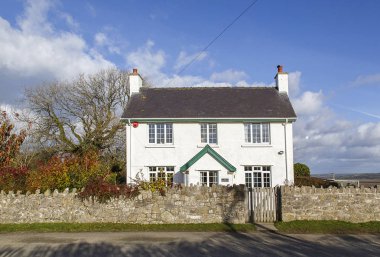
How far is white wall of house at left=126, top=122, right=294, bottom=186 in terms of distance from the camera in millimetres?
24828

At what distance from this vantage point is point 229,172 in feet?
78.2

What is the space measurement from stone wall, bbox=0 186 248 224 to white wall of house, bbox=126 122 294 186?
24.6ft

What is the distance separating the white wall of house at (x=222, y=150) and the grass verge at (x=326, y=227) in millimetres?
8257

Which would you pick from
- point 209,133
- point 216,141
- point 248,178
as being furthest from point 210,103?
point 248,178

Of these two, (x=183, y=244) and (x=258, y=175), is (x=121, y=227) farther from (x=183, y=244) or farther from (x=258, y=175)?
(x=258, y=175)

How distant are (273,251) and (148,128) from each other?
14857 mm

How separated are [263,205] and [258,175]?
303 inches

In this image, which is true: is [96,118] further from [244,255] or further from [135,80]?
[244,255]

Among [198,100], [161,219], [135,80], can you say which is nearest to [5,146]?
[135,80]

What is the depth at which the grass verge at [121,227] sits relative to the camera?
15781mm

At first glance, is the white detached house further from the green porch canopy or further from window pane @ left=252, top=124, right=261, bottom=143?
the green porch canopy

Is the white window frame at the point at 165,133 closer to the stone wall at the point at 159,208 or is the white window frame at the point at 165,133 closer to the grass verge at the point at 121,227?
the stone wall at the point at 159,208

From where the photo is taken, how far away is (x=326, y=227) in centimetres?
1566

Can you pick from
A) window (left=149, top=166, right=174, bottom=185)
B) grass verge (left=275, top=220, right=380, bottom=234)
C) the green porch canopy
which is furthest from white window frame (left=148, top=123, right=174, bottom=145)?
grass verge (left=275, top=220, right=380, bottom=234)
